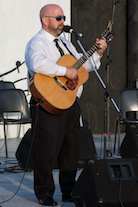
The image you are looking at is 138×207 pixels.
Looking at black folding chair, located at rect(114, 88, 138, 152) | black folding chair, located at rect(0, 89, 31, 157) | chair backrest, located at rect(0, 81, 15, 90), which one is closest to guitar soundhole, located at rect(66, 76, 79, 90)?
black folding chair, located at rect(0, 89, 31, 157)

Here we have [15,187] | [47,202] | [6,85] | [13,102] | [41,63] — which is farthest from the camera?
[6,85]

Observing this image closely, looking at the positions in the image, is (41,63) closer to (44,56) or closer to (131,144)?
(44,56)

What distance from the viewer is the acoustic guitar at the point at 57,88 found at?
235cm

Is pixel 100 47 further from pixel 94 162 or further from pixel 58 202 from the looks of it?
pixel 58 202

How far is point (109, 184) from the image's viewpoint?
79.7 inches

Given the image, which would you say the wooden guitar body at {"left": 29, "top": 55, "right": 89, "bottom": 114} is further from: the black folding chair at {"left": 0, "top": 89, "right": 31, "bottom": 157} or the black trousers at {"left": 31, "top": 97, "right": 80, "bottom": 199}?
the black folding chair at {"left": 0, "top": 89, "right": 31, "bottom": 157}

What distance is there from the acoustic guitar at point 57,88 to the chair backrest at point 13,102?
94.1 inches

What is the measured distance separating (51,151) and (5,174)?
119cm

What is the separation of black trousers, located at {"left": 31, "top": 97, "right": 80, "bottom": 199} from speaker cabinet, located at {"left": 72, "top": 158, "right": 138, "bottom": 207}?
1.07 feet

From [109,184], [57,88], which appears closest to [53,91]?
[57,88]

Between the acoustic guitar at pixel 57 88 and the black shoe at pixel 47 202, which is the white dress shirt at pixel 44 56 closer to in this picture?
the acoustic guitar at pixel 57 88

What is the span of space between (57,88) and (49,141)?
0.40 m

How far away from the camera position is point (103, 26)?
6793mm

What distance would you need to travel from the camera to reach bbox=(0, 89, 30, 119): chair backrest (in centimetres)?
475
